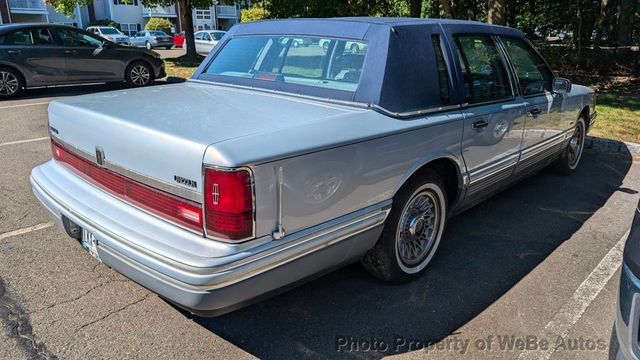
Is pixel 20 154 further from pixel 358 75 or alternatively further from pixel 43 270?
pixel 358 75

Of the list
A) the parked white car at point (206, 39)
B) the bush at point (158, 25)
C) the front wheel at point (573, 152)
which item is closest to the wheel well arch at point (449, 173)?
the front wheel at point (573, 152)

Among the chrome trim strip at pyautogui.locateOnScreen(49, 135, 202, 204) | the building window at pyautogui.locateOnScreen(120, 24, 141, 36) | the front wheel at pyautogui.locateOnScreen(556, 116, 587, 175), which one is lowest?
the building window at pyautogui.locateOnScreen(120, 24, 141, 36)

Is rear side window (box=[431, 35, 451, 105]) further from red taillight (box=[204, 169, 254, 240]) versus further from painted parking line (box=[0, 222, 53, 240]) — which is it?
painted parking line (box=[0, 222, 53, 240])

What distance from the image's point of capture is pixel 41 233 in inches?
156

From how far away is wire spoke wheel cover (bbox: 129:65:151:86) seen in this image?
39.0 feet

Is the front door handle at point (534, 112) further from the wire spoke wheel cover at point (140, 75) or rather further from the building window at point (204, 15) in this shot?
the building window at point (204, 15)

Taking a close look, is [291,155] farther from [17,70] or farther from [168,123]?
[17,70]

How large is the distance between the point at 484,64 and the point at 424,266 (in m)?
1.75

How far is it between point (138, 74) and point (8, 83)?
278 cm

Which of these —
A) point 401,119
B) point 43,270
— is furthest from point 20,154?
point 401,119

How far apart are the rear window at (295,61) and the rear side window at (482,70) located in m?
0.91

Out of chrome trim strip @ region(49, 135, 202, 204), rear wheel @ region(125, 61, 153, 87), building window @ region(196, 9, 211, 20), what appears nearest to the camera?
chrome trim strip @ region(49, 135, 202, 204)

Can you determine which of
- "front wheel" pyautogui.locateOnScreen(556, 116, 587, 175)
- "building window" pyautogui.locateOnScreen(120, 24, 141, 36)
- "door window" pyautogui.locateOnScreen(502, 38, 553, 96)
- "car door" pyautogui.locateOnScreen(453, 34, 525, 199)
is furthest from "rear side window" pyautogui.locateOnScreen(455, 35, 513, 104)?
"building window" pyautogui.locateOnScreen(120, 24, 141, 36)

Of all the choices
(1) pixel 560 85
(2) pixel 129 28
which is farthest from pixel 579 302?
(2) pixel 129 28
